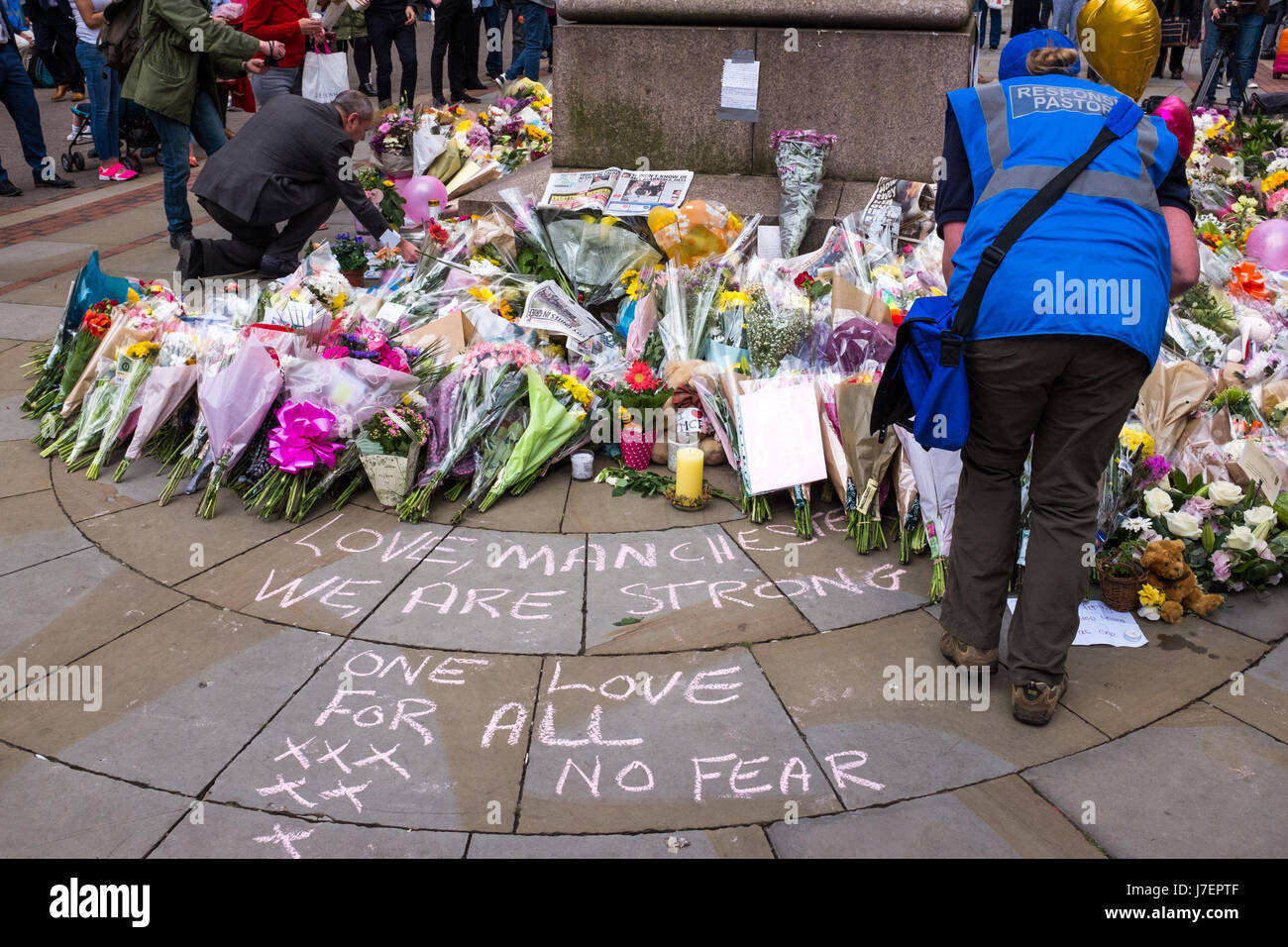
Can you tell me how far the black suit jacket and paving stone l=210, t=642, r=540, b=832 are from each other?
3.48 metres

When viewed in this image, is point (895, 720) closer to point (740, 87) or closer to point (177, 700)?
point (177, 700)

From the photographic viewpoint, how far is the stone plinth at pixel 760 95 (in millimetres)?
5996

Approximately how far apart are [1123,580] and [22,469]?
440 centimetres

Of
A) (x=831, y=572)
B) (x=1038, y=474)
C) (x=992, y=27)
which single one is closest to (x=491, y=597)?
(x=831, y=572)

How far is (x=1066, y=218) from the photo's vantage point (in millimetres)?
2785

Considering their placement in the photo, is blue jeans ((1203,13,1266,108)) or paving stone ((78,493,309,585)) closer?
paving stone ((78,493,309,585))

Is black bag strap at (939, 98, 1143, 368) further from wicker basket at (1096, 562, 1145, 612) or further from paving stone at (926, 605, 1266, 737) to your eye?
wicker basket at (1096, 562, 1145, 612)

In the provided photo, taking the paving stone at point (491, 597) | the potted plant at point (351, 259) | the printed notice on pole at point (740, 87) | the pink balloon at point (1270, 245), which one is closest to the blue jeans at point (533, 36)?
the printed notice on pole at point (740, 87)

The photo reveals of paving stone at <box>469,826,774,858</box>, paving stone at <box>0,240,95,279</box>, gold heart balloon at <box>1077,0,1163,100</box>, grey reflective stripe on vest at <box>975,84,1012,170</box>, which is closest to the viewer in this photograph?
paving stone at <box>469,826,774,858</box>

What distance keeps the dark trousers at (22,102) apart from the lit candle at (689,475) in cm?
753

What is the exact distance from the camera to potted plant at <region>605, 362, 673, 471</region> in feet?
15.2

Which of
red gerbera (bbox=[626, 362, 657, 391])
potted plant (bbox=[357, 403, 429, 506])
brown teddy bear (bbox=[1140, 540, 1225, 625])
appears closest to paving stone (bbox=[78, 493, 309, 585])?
potted plant (bbox=[357, 403, 429, 506])
